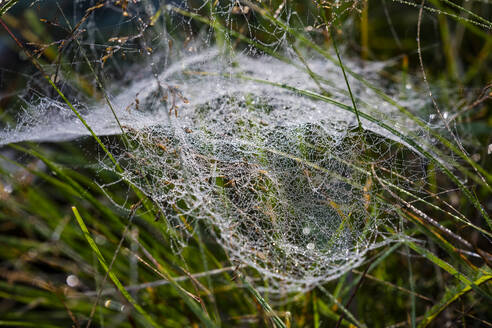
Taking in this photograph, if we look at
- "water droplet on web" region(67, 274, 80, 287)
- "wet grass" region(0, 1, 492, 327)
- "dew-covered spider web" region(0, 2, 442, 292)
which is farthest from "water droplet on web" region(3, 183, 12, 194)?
"water droplet on web" region(67, 274, 80, 287)

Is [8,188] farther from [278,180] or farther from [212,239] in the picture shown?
[278,180]

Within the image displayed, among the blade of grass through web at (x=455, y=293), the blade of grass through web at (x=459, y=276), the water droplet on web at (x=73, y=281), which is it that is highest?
the blade of grass through web at (x=459, y=276)

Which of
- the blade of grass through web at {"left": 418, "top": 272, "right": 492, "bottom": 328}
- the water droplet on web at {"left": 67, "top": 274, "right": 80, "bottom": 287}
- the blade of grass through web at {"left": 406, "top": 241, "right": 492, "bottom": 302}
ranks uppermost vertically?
the blade of grass through web at {"left": 406, "top": 241, "right": 492, "bottom": 302}

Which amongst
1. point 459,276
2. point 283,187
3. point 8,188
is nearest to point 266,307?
point 283,187

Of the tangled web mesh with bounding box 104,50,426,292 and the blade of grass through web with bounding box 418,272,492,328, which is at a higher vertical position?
the tangled web mesh with bounding box 104,50,426,292

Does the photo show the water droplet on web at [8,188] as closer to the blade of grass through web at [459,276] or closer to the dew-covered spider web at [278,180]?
the dew-covered spider web at [278,180]

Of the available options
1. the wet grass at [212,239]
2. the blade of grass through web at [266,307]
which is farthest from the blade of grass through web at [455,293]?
the blade of grass through web at [266,307]

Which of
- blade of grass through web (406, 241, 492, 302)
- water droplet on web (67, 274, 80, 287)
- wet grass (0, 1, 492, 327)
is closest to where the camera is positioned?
blade of grass through web (406, 241, 492, 302)

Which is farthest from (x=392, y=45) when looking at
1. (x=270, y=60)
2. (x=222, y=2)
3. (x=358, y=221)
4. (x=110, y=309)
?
(x=110, y=309)

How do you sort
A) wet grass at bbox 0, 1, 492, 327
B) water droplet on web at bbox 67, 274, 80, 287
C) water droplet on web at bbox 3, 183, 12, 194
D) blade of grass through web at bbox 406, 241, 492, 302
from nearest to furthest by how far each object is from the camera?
blade of grass through web at bbox 406, 241, 492, 302 < wet grass at bbox 0, 1, 492, 327 < water droplet on web at bbox 67, 274, 80, 287 < water droplet on web at bbox 3, 183, 12, 194

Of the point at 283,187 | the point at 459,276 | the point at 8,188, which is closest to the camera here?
the point at 459,276

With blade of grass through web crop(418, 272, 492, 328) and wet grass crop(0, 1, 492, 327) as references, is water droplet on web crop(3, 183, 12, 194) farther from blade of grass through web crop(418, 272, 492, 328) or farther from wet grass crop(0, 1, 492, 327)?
blade of grass through web crop(418, 272, 492, 328)
